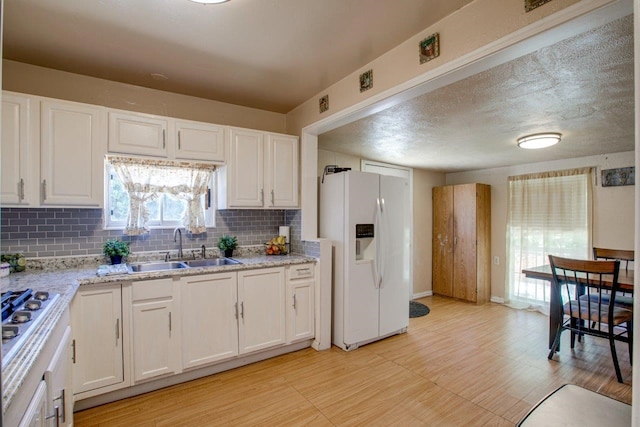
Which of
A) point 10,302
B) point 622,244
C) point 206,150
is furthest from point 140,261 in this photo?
point 622,244

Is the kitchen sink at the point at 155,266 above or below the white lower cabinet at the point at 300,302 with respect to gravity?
above

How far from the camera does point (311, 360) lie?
3.04 meters

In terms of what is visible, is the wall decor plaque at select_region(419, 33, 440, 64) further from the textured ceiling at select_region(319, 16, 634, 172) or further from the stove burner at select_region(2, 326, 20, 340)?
the stove burner at select_region(2, 326, 20, 340)

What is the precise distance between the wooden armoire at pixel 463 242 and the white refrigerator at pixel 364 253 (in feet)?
6.49

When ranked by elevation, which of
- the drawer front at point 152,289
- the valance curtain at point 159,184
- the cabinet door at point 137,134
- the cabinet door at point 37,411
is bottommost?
the cabinet door at point 37,411

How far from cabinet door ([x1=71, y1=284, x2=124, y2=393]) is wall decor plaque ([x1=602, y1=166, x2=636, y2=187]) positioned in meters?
5.50

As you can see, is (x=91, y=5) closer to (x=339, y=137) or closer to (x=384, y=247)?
(x=339, y=137)

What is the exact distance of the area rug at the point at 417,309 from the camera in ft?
14.9

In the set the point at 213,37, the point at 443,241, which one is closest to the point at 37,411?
the point at 213,37

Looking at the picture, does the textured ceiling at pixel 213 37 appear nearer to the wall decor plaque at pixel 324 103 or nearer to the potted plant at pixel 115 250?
the wall decor plaque at pixel 324 103

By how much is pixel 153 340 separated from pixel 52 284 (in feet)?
2.56

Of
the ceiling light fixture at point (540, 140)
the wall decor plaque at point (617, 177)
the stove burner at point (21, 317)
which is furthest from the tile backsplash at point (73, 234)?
the wall decor plaque at point (617, 177)

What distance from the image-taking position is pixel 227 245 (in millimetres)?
3260

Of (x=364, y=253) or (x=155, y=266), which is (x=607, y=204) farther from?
(x=155, y=266)
